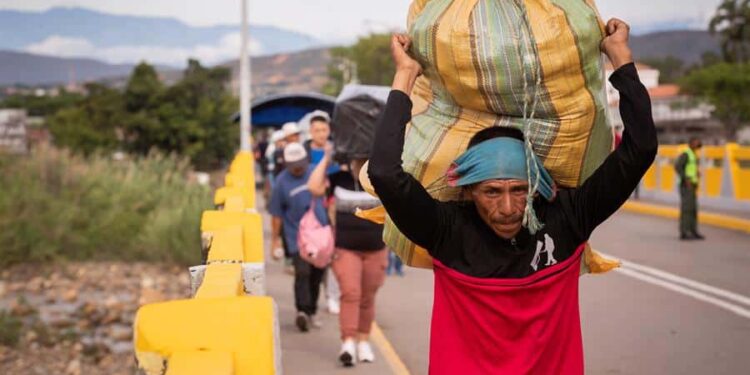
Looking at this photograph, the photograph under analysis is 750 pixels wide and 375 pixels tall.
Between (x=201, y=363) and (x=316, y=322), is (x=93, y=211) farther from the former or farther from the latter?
(x=201, y=363)

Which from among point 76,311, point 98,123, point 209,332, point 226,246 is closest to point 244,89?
point 76,311

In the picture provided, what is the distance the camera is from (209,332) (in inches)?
113

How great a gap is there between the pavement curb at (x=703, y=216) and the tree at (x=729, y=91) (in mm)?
54400

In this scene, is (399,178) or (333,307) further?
(333,307)

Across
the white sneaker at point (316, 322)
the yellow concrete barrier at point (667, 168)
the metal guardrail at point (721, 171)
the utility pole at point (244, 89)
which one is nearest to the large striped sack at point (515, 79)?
the white sneaker at point (316, 322)

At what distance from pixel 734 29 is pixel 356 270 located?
82221mm

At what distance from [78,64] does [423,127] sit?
575 feet

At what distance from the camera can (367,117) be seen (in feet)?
26.0

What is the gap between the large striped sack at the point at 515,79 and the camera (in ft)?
11.4

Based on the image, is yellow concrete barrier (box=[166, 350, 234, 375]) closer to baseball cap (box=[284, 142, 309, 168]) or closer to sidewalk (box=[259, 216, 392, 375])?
sidewalk (box=[259, 216, 392, 375])

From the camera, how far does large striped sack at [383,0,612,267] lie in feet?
11.4

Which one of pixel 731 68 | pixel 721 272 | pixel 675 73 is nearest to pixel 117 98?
pixel 721 272

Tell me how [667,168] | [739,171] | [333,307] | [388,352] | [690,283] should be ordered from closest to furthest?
[388,352], [333,307], [690,283], [739,171], [667,168]

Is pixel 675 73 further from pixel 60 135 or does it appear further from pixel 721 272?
pixel 721 272
